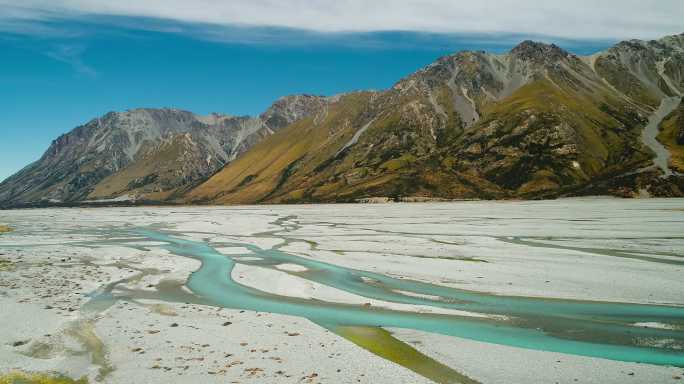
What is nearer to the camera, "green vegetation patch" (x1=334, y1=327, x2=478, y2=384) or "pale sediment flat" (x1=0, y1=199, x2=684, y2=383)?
"green vegetation patch" (x1=334, y1=327, x2=478, y2=384)

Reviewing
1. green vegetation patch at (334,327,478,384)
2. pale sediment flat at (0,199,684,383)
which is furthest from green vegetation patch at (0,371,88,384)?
green vegetation patch at (334,327,478,384)

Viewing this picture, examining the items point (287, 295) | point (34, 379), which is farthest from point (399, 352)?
point (287, 295)

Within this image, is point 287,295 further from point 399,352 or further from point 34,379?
point 34,379

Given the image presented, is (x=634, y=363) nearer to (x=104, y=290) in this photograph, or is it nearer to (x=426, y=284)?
(x=426, y=284)

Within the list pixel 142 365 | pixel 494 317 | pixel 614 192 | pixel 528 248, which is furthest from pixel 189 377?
pixel 614 192

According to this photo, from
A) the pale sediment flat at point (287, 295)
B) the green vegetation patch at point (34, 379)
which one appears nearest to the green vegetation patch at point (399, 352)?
the pale sediment flat at point (287, 295)

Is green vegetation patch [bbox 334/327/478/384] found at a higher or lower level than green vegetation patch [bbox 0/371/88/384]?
lower

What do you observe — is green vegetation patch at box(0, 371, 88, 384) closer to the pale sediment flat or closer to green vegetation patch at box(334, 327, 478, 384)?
the pale sediment flat

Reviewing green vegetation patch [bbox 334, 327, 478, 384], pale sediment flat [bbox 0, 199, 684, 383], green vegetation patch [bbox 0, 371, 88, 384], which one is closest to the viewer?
green vegetation patch [bbox 0, 371, 88, 384]

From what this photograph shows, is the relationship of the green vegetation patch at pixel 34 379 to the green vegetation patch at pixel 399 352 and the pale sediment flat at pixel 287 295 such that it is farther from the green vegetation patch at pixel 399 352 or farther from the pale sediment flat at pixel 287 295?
the green vegetation patch at pixel 399 352
